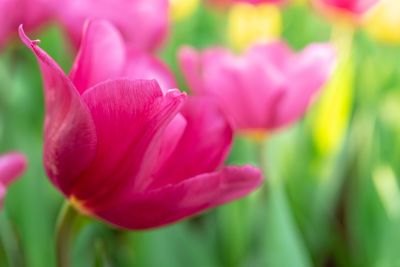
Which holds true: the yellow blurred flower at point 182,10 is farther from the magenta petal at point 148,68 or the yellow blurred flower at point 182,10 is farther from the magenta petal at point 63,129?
the magenta petal at point 63,129

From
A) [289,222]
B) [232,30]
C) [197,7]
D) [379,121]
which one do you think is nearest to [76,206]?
[289,222]

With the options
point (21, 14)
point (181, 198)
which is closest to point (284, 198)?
point (181, 198)

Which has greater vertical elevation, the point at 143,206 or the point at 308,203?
the point at 143,206

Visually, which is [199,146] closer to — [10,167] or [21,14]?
[10,167]

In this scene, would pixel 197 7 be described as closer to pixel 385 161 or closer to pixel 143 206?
pixel 385 161

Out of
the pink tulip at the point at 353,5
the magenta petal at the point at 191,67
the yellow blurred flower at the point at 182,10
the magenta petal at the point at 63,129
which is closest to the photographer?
the magenta petal at the point at 63,129

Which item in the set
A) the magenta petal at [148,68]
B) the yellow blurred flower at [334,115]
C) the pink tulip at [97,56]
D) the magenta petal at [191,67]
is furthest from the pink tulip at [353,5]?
the pink tulip at [97,56]
